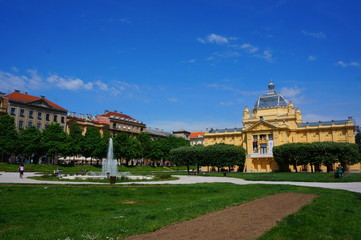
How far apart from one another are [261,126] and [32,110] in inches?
2612

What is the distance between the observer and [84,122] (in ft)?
315

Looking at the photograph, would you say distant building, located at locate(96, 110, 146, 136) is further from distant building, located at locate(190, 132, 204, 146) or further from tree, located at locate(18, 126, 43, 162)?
distant building, located at locate(190, 132, 204, 146)

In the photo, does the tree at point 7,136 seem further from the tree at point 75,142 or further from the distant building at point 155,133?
the distant building at point 155,133

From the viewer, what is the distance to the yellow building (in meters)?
76.1

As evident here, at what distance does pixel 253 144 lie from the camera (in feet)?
270

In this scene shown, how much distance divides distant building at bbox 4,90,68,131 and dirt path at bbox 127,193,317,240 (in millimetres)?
77856

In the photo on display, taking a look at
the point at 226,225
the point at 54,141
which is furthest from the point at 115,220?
the point at 54,141

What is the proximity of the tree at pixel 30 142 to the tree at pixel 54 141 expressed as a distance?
1438 millimetres

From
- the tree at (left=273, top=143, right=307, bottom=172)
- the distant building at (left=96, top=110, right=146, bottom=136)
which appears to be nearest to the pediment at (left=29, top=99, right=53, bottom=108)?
the distant building at (left=96, top=110, right=146, bottom=136)

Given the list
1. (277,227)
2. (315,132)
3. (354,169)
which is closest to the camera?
(277,227)

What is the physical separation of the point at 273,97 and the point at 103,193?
260 ft

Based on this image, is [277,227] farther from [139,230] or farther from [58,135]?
[58,135]

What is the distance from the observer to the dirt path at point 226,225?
8.20 meters

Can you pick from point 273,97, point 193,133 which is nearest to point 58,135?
point 273,97
